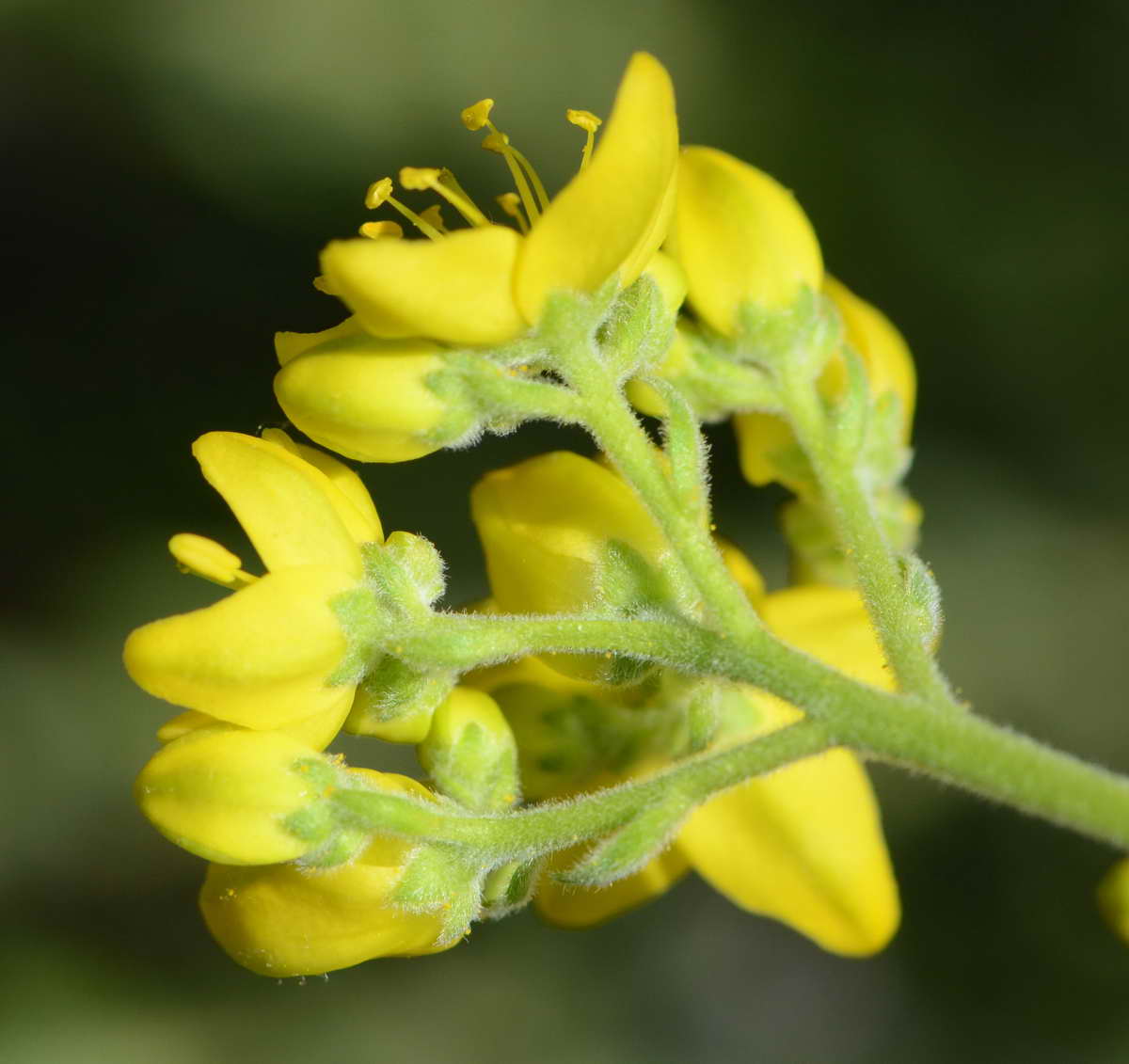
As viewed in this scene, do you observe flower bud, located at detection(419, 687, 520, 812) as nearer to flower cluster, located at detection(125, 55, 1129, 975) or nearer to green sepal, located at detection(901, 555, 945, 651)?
flower cluster, located at detection(125, 55, 1129, 975)

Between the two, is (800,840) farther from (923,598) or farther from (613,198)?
(613,198)

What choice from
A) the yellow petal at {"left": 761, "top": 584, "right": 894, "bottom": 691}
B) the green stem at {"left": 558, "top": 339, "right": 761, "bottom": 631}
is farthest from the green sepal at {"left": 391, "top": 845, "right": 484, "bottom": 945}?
the yellow petal at {"left": 761, "top": 584, "right": 894, "bottom": 691}

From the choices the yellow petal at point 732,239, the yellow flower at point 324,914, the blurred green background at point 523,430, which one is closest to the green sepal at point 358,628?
the yellow flower at point 324,914

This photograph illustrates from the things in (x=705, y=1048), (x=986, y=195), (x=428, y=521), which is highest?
(x=986, y=195)

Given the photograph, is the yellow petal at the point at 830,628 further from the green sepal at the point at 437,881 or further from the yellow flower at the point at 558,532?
the green sepal at the point at 437,881

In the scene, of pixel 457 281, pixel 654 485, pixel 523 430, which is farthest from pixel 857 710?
pixel 523 430

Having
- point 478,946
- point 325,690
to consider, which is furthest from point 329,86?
point 325,690

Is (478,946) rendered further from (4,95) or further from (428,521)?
(4,95)

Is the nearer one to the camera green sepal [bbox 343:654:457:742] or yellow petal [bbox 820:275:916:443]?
green sepal [bbox 343:654:457:742]
